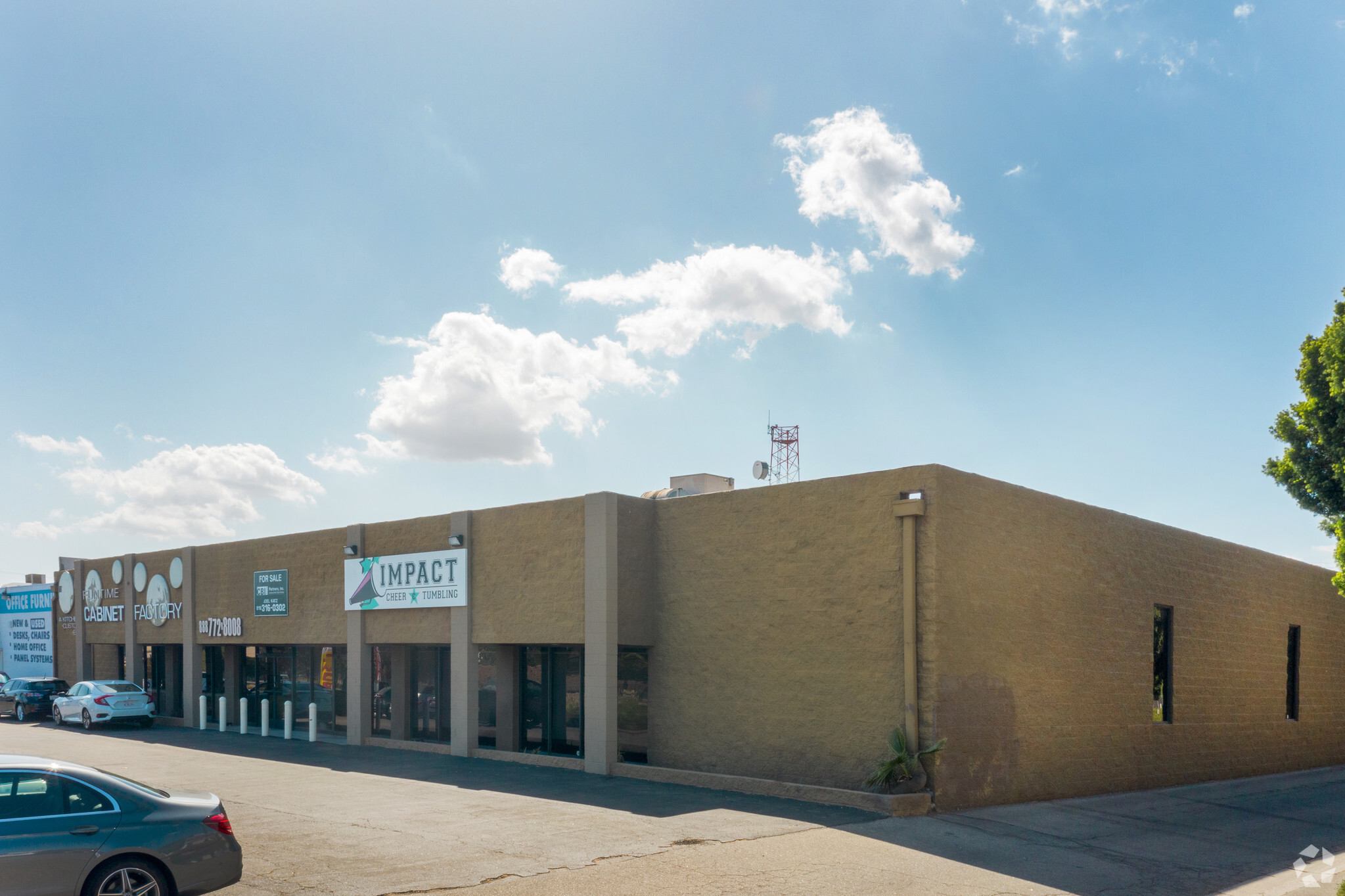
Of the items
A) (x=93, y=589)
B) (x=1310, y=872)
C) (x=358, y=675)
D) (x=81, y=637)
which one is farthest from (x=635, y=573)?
(x=81, y=637)

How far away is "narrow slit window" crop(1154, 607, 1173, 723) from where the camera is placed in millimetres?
19781

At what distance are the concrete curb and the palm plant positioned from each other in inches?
9.5

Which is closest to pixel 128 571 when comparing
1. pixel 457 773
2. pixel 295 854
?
pixel 457 773

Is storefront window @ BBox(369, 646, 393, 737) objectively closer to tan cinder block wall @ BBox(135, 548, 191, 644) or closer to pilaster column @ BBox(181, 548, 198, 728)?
pilaster column @ BBox(181, 548, 198, 728)

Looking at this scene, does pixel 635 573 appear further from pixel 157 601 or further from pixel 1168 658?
pixel 157 601

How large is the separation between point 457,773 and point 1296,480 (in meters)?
17.4

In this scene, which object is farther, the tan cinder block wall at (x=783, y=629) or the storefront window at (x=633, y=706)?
the storefront window at (x=633, y=706)

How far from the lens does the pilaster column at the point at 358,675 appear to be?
24219 millimetres

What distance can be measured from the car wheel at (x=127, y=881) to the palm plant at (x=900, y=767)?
9393 millimetres

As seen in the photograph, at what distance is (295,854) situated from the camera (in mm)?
11250

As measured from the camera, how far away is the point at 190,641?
30625 mm

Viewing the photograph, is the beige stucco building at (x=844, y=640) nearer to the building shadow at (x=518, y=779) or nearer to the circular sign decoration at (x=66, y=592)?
the building shadow at (x=518, y=779)

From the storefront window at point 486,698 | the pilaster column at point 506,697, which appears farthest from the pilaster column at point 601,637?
the storefront window at point 486,698

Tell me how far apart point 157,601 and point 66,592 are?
7867mm
